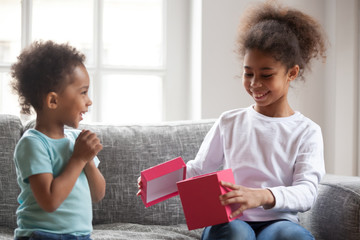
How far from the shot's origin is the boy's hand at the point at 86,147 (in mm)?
1271

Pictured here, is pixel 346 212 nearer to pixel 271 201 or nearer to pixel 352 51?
pixel 271 201

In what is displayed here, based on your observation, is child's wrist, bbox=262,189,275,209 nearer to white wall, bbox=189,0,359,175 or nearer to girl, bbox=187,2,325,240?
girl, bbox=187,2,325,240

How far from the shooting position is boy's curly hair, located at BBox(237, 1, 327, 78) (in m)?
1.62

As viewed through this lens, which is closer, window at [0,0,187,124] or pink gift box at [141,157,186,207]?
pink gift box at [141,157,186,207]

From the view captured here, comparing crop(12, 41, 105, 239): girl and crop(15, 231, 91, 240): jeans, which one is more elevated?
crop(12, 41, 105, 239): girl

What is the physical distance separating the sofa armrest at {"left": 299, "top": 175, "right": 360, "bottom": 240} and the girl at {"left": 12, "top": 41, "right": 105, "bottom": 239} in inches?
29.5

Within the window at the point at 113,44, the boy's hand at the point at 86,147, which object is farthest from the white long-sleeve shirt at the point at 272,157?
Answer: the window at the point at 113,44

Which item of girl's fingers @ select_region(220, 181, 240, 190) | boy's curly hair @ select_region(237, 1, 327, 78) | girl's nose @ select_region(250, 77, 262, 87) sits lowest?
girl's fingers @ select_region(220, 181, 240, 190)

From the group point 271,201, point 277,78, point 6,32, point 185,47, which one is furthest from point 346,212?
point 6,32

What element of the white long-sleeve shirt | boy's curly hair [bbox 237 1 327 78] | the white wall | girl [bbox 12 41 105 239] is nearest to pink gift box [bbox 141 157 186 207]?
the white long-sleeve shirt

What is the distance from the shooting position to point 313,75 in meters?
2.60

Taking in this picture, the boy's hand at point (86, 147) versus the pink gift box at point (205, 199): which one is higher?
the boy's hand at point (86, 147)

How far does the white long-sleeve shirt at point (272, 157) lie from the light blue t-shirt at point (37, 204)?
1.68ft

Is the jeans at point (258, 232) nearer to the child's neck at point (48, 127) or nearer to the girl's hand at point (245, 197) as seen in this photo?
the girl's hand at point (245, 197)
